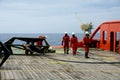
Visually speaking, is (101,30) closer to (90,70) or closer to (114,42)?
(114,42)

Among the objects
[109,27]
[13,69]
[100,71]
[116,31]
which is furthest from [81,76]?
[109,27]

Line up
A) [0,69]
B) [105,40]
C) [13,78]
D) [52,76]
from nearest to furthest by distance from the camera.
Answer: [13,78], [52,76], [0,69], [105,40]

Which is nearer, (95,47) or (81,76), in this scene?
(81,76)

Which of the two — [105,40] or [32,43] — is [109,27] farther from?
[32,43]

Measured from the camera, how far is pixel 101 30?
3161 centimetres

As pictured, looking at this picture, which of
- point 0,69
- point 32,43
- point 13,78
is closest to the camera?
point 13,78

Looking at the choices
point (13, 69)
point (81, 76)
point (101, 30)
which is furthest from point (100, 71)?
point (101, 30)

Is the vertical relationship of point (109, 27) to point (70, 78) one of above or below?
above

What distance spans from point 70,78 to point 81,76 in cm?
75

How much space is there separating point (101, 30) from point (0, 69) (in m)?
18.1

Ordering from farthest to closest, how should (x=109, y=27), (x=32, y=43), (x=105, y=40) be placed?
1. (x=105, y=40)
2. (x=109, y=27)
3. (x=32, y=43)

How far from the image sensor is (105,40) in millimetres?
30578

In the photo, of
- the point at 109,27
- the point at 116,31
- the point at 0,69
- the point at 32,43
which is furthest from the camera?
the point at 109,27

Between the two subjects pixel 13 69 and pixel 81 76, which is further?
pixel 13 69
